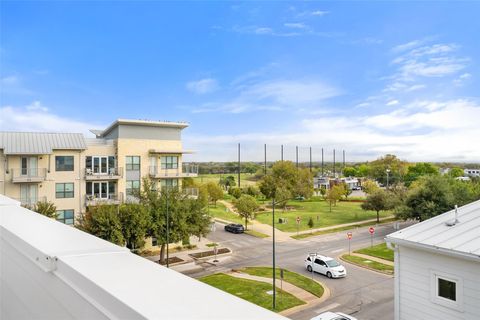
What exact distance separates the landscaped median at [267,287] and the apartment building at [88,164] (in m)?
9.93

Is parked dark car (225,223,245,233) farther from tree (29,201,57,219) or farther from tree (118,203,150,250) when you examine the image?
tree (29,201,57,219)

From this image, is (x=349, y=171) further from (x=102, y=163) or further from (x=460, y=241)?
(x=460, y=241)

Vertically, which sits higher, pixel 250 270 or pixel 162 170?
pixel 162 170

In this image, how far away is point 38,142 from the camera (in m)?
23.5

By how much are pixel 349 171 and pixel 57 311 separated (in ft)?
371

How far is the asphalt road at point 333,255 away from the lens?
50.4 ft

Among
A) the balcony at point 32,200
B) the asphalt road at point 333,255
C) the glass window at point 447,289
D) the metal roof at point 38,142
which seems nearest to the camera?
the glass window at point 447,289

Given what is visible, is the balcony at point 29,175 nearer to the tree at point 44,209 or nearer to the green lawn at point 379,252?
the tree at point 44,209

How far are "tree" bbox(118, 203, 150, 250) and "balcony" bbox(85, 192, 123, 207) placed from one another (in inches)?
155

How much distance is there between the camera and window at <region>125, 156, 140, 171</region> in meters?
26.6

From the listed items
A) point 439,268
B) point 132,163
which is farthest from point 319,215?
point 439,268

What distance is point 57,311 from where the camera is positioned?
5.60 feet

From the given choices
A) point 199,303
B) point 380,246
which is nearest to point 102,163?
point 380,246

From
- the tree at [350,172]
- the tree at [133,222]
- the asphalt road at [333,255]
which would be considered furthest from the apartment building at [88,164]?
the tree at [350,172]
